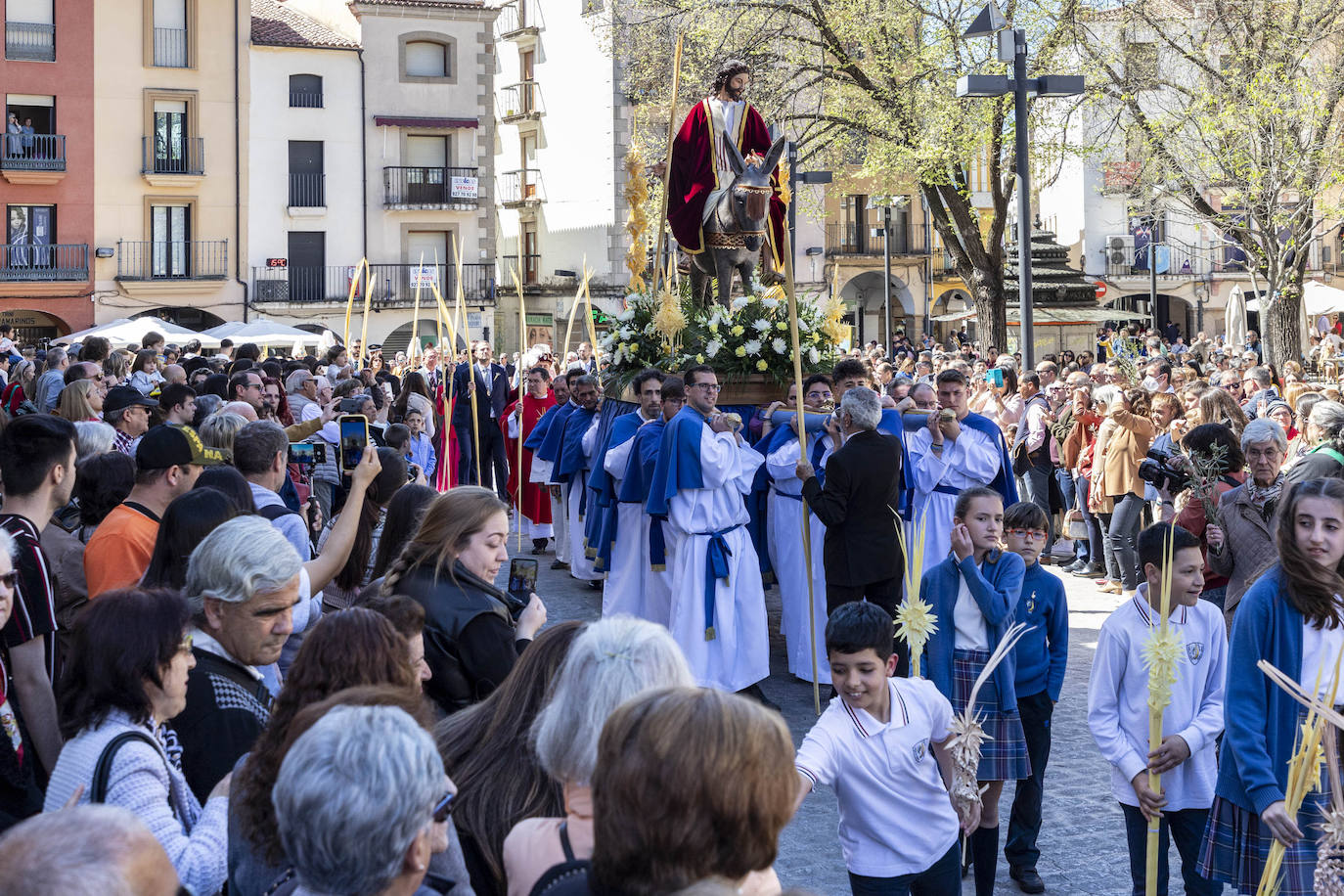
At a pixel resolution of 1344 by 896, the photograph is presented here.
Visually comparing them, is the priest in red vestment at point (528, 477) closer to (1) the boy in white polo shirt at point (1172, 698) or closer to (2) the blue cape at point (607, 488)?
(2) the blue cape at point (607, 488)

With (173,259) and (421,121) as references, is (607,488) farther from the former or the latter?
(421,121)

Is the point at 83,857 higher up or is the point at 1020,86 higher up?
the point at 1020,86

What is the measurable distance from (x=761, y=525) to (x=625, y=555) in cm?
105

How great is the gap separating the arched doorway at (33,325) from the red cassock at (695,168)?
2825 cm

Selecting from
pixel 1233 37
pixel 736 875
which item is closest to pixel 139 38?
pixel 1233 37

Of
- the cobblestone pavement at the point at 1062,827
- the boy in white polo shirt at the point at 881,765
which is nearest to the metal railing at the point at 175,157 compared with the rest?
the cobblestone pavement at the point at 1062,827

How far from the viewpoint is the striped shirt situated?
4.18 metres

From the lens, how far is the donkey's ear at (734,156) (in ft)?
34.5

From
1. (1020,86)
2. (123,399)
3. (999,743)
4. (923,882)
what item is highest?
(1020,86)

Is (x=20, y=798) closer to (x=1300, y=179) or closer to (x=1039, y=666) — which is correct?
(x=1039, y=666)

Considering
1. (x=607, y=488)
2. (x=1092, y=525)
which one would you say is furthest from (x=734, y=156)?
(x=1092, y=525)

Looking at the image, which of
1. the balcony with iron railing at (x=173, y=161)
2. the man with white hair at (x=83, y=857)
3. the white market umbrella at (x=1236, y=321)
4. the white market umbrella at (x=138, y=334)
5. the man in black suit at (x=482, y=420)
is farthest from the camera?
the balcony with iron railing at (x=173, y=161)

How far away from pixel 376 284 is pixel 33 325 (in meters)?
8.41

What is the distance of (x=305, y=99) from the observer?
38156mm
